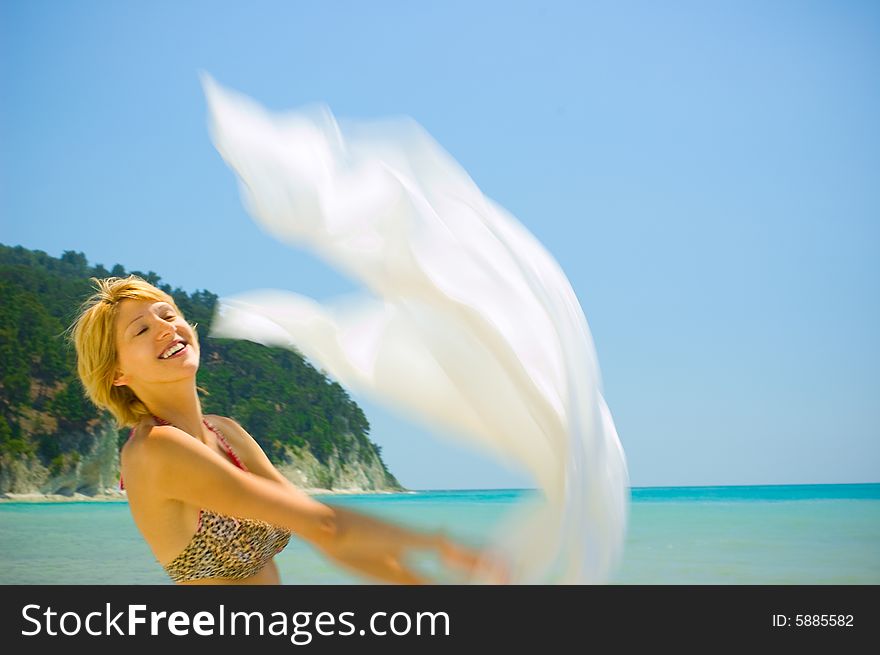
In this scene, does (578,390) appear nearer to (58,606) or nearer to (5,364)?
(58,606)

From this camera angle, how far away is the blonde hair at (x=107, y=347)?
2355 mm

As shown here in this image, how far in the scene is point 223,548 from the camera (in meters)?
2.35

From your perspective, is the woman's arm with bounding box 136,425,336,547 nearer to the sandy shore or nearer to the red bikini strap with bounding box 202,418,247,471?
the red bikini strap with bounding box 202,418,247,471

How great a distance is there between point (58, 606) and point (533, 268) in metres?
1.84

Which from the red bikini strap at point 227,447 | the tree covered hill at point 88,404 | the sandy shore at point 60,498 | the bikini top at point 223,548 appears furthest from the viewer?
the tree covered hill at point 88,404

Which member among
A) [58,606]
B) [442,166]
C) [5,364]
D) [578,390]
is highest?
[5,364]

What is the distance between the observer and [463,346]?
99.7 inches

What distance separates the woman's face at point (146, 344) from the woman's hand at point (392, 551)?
564mm

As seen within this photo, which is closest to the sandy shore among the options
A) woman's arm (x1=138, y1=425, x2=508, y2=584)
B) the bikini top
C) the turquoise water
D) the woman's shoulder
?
the turquoise water

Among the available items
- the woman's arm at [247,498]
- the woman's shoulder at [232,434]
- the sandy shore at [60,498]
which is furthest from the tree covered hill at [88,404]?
the woman's arm at [247,498]

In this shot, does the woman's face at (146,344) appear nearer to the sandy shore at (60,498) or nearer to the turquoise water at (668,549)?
the turquoise water at (668,549)

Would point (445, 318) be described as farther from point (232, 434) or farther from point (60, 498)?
point (60, 498)

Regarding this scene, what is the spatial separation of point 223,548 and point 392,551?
1.41 feet

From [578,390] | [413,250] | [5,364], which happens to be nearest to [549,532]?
[578,390]
